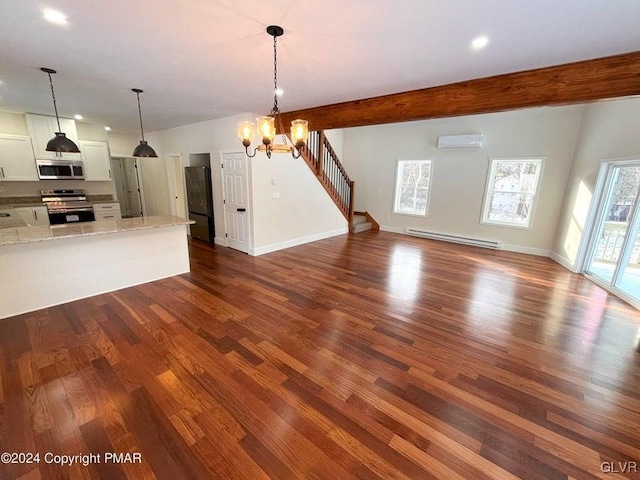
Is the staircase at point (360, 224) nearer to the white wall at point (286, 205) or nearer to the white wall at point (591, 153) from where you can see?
the white wall at point (286, 205)

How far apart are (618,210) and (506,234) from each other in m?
2.12

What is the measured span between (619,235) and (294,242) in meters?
5.71

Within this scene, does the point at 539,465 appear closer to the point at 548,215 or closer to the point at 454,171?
the point at 548,215

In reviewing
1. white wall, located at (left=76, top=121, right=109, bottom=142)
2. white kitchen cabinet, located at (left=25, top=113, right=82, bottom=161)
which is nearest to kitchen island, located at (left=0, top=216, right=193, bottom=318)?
white kitchen cabinet, located at (left=25, top=113, right=82, bottom=161)

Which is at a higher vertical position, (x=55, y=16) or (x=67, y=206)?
(x=55, y=16)

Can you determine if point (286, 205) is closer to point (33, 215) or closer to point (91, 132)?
point (91, 132)

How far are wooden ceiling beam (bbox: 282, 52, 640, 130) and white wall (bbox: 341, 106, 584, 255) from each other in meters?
3.38

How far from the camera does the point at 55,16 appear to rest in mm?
1969

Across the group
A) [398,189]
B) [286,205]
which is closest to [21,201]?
[286,205]

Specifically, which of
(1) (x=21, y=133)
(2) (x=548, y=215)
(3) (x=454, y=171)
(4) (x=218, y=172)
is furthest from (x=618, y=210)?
(1) (x=21, y=133)

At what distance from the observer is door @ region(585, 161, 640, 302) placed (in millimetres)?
3732

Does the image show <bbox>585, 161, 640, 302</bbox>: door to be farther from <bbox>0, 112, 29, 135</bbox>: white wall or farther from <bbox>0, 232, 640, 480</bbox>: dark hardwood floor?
<bbox>0, 112, 29, 135</bbox>: white wall

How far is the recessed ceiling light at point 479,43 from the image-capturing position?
7.10ft

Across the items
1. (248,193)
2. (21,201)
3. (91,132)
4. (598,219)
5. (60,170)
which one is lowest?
(21,201)
